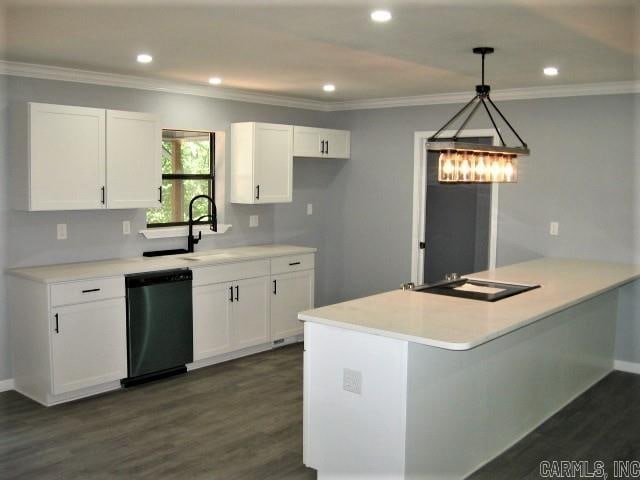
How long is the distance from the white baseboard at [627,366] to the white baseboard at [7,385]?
471 cm

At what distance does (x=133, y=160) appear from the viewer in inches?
198

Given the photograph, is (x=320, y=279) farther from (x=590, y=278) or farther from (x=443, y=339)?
(x=443, y=339)

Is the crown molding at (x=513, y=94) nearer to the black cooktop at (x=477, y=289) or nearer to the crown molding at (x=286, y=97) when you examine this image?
the crown molding at (x=286, y=97)

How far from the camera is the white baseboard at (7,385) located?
15.6 feet

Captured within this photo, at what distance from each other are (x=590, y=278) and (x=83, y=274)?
3.48 m

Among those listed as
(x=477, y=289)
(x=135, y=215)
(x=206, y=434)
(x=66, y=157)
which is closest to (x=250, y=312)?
(x=135, y=215)

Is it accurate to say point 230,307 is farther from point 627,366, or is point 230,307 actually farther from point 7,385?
point 627,366

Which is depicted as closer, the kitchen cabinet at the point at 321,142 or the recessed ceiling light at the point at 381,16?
the recessed ceiling light at the point at 381,16

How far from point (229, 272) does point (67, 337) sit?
1.45 meters

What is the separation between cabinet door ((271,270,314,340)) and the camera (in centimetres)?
597

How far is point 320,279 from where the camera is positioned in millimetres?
7215

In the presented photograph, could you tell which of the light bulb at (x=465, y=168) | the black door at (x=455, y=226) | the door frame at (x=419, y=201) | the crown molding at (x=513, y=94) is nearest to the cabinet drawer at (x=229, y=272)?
the door frame at (x=419, y=201)

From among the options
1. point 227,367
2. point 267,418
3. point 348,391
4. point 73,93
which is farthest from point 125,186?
point 348,391

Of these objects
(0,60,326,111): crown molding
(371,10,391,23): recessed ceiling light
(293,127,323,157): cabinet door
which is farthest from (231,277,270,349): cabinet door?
(371,10,391,23): recessed ceiling light
